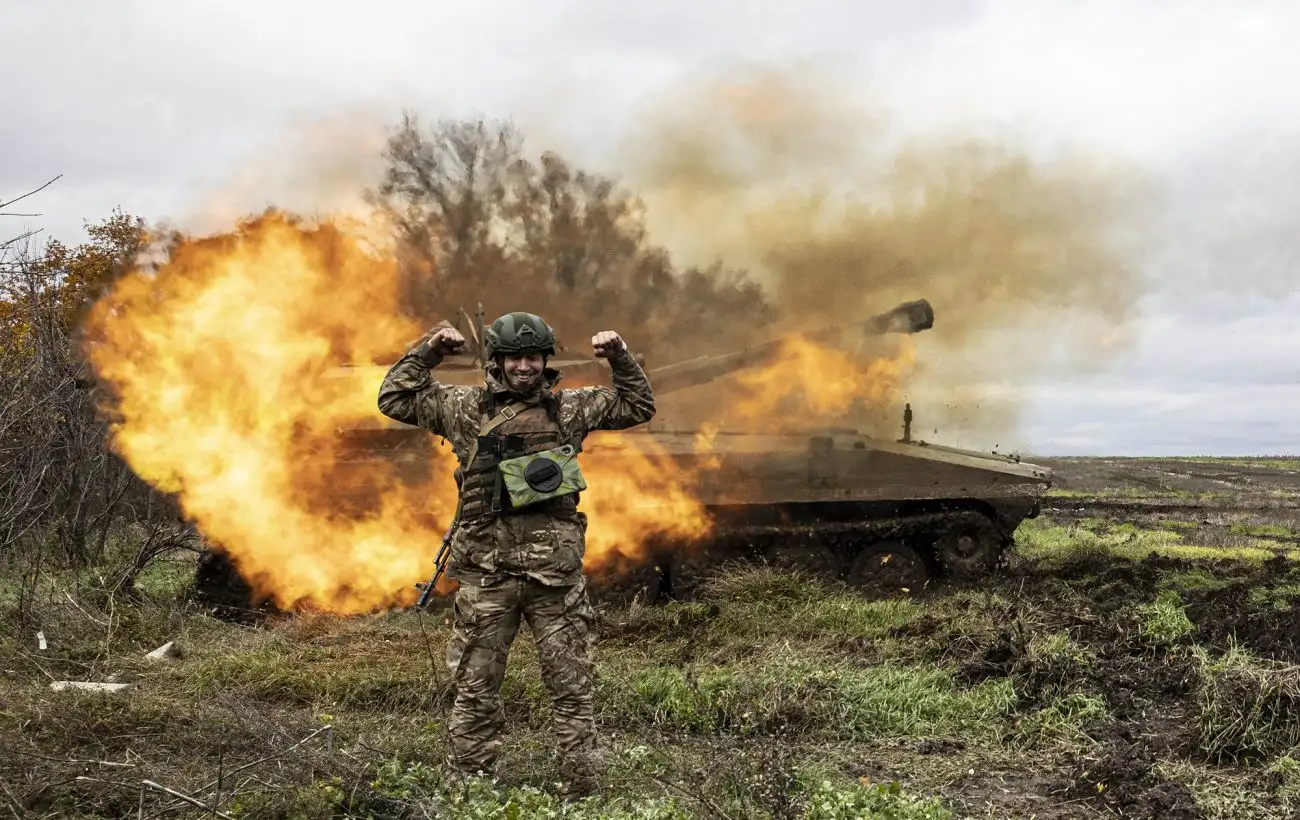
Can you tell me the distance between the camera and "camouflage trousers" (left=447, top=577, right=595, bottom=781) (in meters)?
4.68

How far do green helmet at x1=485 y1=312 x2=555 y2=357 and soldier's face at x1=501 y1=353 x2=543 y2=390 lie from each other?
38 mm

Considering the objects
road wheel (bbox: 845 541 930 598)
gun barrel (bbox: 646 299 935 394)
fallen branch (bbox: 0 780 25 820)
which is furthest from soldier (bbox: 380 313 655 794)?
road wheel (bbox: 845 541 930 598)

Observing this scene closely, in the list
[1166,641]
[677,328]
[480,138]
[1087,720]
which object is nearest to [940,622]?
[1166,641]

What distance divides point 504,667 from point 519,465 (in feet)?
3.12

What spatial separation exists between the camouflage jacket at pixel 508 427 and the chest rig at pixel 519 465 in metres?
0.04

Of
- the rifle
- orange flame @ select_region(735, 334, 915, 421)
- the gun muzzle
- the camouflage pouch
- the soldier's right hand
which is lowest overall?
the rifle

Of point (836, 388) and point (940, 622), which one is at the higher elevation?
point (836, 388)

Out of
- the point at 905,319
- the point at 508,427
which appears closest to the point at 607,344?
the point at 508,427

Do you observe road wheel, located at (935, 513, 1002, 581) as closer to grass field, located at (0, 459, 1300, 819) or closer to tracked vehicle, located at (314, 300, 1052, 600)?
tracked vehicle, located at (314, 300, 1052, 600)

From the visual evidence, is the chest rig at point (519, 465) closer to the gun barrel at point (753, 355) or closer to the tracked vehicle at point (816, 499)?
the tracked vehicle at point (816, 499)

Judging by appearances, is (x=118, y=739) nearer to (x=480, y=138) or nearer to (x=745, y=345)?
(x=745, y=345)

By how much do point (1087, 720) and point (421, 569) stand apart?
640 cm

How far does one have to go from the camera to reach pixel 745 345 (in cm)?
1372

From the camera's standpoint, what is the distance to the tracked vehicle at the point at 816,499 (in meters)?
11.1
